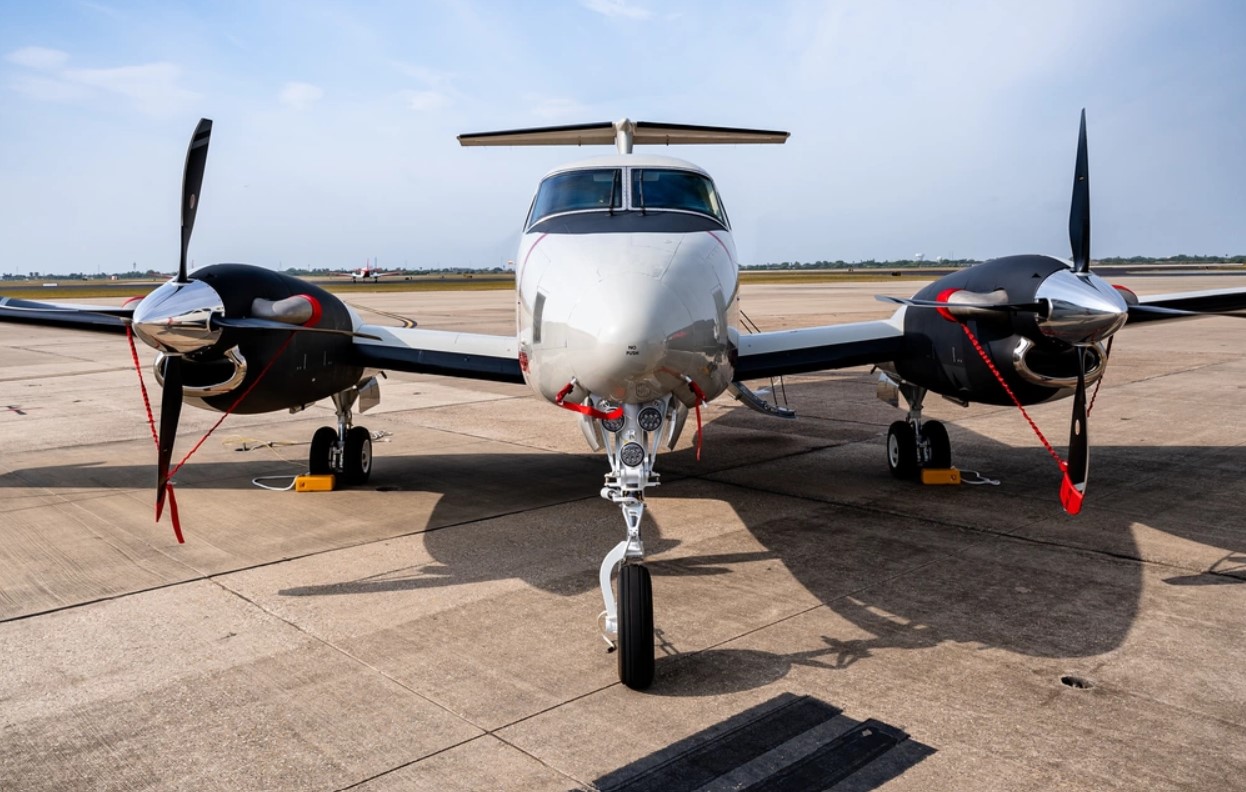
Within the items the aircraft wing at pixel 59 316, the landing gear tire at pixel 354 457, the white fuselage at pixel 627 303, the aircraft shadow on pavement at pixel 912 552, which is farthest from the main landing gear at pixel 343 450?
the white fuselage at pixel 627 303

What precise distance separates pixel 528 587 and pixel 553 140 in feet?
25.4

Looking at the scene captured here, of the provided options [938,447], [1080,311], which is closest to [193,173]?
[1080,311]

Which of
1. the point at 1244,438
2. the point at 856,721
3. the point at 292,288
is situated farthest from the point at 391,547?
the point at 1244,438

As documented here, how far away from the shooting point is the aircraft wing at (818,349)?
918 cm

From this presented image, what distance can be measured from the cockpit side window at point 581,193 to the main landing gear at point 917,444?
477 cm

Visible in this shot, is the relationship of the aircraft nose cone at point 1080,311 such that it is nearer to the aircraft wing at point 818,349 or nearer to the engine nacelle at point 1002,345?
the engine nacelle at point 1002,345

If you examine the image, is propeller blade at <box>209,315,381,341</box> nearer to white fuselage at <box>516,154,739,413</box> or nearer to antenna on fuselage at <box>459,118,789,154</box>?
white fuselage at <box>516,154,739,413</box>

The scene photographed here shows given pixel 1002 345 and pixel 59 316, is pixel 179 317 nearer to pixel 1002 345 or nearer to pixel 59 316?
pixel 59 316

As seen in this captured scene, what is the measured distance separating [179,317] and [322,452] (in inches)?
131

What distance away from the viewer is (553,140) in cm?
1264

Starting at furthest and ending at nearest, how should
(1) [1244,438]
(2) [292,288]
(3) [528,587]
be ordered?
(1) [1244,438]
(2) [292,288]
(3) [528,587]

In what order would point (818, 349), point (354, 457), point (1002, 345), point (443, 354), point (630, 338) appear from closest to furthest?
point (630, 338) < point (1002, 345) < point (818, 349) < point (443, 354) < point (354, 457)

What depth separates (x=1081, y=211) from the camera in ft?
27.1

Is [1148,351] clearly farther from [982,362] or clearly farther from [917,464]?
[982,362]
